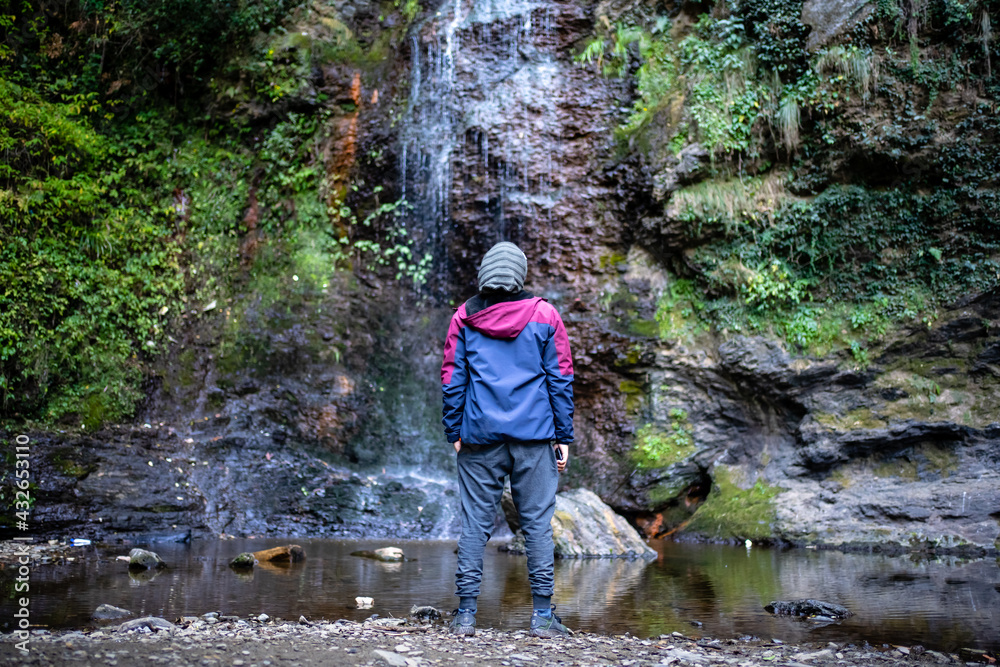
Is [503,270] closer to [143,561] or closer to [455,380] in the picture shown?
[455,380]

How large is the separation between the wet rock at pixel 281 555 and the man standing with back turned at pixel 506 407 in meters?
2.90

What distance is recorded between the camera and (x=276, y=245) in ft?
38.8

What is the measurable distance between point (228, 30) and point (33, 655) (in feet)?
42.5

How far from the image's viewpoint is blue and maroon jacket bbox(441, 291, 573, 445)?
143 inches

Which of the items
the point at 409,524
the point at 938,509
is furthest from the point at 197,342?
the point at 938,509

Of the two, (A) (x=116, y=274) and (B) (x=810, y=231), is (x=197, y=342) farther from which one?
(B) (x=810, y=231)

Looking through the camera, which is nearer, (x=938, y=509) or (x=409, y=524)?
(x=938, y=509)

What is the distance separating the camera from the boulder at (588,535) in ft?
22.9

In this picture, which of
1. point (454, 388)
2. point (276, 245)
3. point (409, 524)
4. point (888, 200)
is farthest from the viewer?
point (276, 245)

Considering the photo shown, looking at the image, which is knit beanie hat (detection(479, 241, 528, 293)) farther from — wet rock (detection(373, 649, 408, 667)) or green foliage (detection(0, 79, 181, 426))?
green foliage (detection(0, 79, 181, 426))

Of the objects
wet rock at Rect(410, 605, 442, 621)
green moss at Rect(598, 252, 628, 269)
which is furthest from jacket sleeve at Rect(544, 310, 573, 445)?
green moss at Rect(598, 252, 628, 269)

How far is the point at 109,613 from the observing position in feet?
11.3

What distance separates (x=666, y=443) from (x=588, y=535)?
308cm

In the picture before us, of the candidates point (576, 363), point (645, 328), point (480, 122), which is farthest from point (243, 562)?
point (480, 122)
